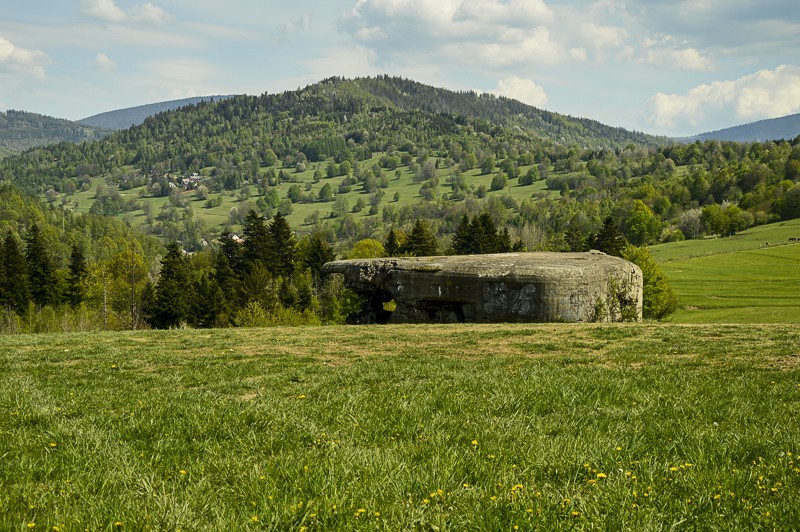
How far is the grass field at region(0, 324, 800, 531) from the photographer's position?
5.32m

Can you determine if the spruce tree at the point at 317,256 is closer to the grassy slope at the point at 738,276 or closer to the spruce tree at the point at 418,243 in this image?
the spruce tree at the point at 418,243

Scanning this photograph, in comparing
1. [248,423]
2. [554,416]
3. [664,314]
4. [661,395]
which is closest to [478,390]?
[554,416]

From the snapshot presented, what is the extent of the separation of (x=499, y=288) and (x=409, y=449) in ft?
100

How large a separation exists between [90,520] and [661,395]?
9253mm

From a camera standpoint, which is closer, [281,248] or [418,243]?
[418,243]

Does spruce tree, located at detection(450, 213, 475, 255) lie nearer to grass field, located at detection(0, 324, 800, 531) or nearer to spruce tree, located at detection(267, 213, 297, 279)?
spruce tree, located at detection(267, 213, 297, 279)

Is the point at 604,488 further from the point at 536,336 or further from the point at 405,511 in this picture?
the point at 536,336

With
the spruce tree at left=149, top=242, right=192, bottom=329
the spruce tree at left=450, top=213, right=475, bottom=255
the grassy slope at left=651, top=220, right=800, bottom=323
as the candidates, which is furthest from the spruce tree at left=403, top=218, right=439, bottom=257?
the grassy slope at left=651, top=220, right=800, bottom=323

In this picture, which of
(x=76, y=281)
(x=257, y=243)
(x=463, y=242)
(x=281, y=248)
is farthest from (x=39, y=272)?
(x=463, y=242)

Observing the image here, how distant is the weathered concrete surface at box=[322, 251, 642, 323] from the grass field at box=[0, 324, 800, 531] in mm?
20421

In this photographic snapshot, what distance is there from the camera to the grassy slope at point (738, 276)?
75750 mm

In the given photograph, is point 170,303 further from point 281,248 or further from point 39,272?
point 39,272

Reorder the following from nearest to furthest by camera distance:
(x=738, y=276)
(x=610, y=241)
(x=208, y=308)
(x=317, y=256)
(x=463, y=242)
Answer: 1. (x=208, y=308)
2. (x=610, y=241)
3. (x=463, y=242)
4. (x=317, y=256)
5. (x=738, y=276)

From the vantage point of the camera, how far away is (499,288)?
1459 inches
